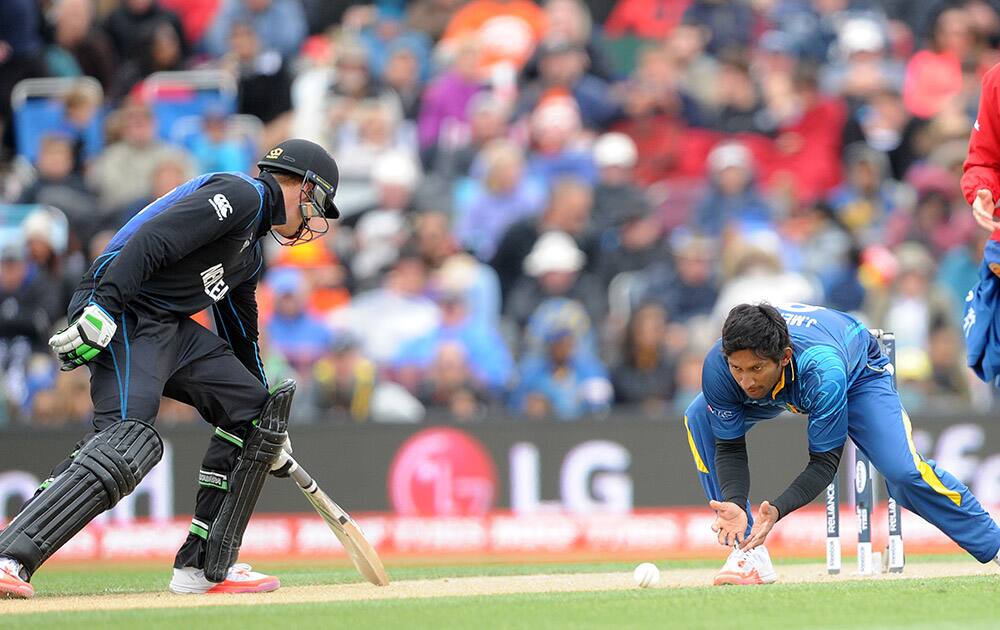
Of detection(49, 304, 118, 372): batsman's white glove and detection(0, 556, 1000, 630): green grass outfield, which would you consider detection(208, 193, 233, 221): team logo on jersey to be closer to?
detection(49, 304, 118, 372): batsman's white glove

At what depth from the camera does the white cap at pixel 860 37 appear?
675 inches

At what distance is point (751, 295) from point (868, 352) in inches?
245

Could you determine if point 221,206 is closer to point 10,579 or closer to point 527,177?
point 10,579

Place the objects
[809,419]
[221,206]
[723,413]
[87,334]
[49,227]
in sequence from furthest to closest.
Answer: [49,227] → [723,413] → [221,206] → [809,419] → [87,334]

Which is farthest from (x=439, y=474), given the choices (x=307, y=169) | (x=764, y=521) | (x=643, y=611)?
(x=643, y=611)

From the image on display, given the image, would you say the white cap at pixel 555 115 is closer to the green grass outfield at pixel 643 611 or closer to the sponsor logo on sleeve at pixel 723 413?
the sponsor logo on sleeve at pixel 723 413

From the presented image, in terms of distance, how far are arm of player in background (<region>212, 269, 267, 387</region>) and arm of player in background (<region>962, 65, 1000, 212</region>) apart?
12.3 ft

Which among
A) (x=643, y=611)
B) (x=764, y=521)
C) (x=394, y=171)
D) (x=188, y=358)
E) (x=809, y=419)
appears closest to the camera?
(x=643, y=611)

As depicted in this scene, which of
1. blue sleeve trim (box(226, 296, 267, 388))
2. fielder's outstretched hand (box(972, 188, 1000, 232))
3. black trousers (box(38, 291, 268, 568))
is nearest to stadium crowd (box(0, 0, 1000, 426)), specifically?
blue sleeve trim (box(226, 296, 267, 388))

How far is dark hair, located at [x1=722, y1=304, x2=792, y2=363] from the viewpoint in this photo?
698 centimetres

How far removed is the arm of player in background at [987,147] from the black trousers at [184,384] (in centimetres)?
376

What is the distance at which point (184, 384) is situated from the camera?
7.79 m

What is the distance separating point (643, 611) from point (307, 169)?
2855mm

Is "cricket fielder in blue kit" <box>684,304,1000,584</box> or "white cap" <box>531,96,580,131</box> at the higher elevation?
"white cap" <box>531,96,580,131</box>
